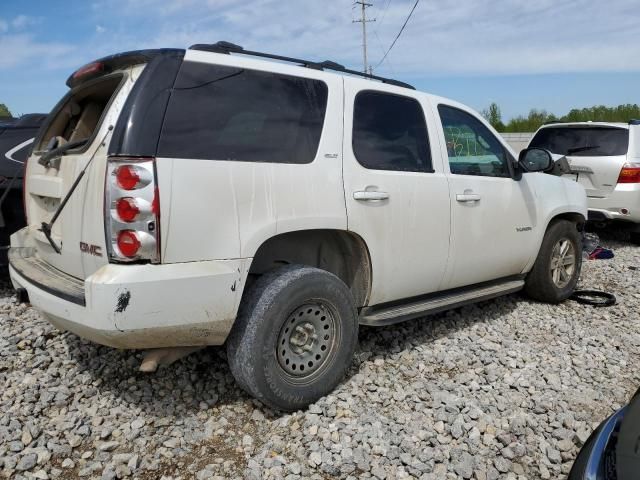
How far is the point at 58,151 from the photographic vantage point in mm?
3076

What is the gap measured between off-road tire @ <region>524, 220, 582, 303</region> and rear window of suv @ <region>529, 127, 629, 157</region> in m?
3.16

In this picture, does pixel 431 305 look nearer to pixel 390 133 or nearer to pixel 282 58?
pixel 390 133

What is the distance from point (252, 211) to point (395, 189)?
1098mm

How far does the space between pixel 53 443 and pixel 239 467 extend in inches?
39.7

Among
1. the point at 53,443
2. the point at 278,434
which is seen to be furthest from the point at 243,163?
the point at 53,443

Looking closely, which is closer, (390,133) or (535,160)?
(390,133)

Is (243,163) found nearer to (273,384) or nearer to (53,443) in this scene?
Result: (273,384)

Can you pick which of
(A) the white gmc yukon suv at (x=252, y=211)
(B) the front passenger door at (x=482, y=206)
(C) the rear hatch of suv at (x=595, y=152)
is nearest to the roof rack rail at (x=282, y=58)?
(A) the white gmc yukon suv at (x=252, y=211)

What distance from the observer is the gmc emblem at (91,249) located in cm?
268

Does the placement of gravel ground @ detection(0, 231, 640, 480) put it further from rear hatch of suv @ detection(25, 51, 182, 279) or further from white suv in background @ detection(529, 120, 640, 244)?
white suv in background @ detection(529, 120, 640, 244)

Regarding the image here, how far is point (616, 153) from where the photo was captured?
7766mm

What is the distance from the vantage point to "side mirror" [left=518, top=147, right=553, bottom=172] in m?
4.44

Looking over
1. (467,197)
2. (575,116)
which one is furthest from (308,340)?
(575,116)

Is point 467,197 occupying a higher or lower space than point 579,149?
lower
